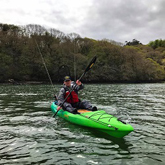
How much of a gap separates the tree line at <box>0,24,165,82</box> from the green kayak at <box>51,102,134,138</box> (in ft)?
102

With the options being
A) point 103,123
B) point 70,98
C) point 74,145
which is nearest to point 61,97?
point 70,98

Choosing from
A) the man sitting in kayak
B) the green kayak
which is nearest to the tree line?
the man sitting in kayak

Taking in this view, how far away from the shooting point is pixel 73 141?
15.8 ft

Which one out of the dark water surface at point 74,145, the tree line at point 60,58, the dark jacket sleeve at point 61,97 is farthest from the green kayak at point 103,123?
the tree line at point 60,58

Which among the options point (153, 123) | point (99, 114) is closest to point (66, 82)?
point (99, 114)

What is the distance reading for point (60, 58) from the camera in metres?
44.9

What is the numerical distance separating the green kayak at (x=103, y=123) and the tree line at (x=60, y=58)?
31.2 metres

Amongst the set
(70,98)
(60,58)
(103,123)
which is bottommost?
(103,123)

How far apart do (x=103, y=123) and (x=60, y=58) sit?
134 ft

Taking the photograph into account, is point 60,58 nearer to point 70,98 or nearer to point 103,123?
point 70,98

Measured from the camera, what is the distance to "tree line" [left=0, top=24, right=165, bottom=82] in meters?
41.5

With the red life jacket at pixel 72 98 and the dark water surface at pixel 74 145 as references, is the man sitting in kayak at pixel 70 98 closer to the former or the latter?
the red life jacket at pixel 72 98

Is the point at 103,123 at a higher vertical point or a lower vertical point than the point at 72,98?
lower

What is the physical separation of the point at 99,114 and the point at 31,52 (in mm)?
40963
